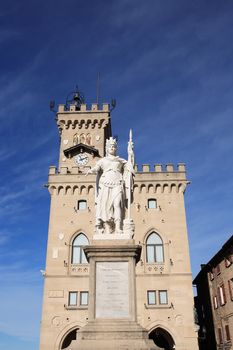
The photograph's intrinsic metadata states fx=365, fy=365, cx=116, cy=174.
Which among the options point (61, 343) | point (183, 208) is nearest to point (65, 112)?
point (183, 208)

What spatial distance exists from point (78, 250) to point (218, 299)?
15294 mm

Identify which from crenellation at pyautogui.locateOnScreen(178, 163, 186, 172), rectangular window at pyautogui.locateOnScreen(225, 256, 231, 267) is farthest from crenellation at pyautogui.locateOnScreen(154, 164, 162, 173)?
rectangular window at pyautogui.locateOnScreen(225, 256, 231, 267)

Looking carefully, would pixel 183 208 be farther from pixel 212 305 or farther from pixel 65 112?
pixel 65 112

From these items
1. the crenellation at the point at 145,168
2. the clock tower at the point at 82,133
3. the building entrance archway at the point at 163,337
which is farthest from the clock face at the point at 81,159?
the building entrance archway at the point at 163,337

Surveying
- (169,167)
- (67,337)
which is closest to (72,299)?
(67,337)

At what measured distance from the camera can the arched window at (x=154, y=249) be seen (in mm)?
34375

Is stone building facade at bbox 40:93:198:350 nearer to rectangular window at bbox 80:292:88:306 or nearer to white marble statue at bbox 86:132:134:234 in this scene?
rectangular window at bbox 80:292:88:306

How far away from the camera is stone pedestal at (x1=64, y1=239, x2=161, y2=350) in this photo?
8625 mm

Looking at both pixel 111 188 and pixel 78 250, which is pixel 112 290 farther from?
pixel 78 250

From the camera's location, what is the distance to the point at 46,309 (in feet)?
106

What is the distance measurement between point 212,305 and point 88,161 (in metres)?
21.0

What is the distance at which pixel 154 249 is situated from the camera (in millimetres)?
34719

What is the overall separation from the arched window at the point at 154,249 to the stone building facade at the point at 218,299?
20.3 feet

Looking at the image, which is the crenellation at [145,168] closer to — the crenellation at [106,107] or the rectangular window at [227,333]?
the crenellation at [106,107]
